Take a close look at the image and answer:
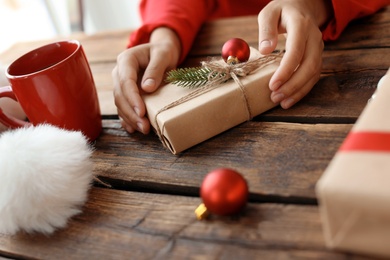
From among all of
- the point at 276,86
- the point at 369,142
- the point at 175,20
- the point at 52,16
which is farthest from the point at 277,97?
the point at 52,16

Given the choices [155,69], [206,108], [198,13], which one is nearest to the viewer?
[206,108]

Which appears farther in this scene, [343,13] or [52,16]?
[52,16]

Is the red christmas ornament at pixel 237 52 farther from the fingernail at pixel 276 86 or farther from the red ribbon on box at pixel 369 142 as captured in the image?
the red ribbon on box at pixel 369 142

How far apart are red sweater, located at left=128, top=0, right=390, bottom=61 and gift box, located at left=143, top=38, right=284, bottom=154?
9.0 inches

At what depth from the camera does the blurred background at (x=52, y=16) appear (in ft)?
6.78

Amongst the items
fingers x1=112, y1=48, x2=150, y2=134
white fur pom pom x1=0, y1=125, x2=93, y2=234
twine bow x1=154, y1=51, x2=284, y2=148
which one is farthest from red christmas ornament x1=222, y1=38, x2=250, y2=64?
white fur pom pom x1=0, y1=125, x2=93, y2=234

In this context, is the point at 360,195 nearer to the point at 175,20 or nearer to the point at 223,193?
the point at 223,193

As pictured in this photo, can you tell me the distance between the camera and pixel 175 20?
0.85m

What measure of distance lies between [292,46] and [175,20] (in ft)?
1.11

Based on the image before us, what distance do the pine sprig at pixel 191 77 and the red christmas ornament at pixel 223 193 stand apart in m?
0.19

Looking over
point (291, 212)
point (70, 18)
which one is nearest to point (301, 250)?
point (291, 212)

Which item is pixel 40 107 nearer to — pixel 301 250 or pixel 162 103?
pixel 162 103

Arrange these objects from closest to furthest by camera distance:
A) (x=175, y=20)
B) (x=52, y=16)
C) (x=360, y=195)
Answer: (x=360, y=195) < (x=175, y=20) < (x=52, y=16)

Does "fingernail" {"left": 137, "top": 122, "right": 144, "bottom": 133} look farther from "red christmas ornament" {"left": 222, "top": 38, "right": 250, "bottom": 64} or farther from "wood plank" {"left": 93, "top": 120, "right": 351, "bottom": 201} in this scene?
"red christmas ornament" {"left": 222, "top": 38, "right": 250, "bottom": 64}
